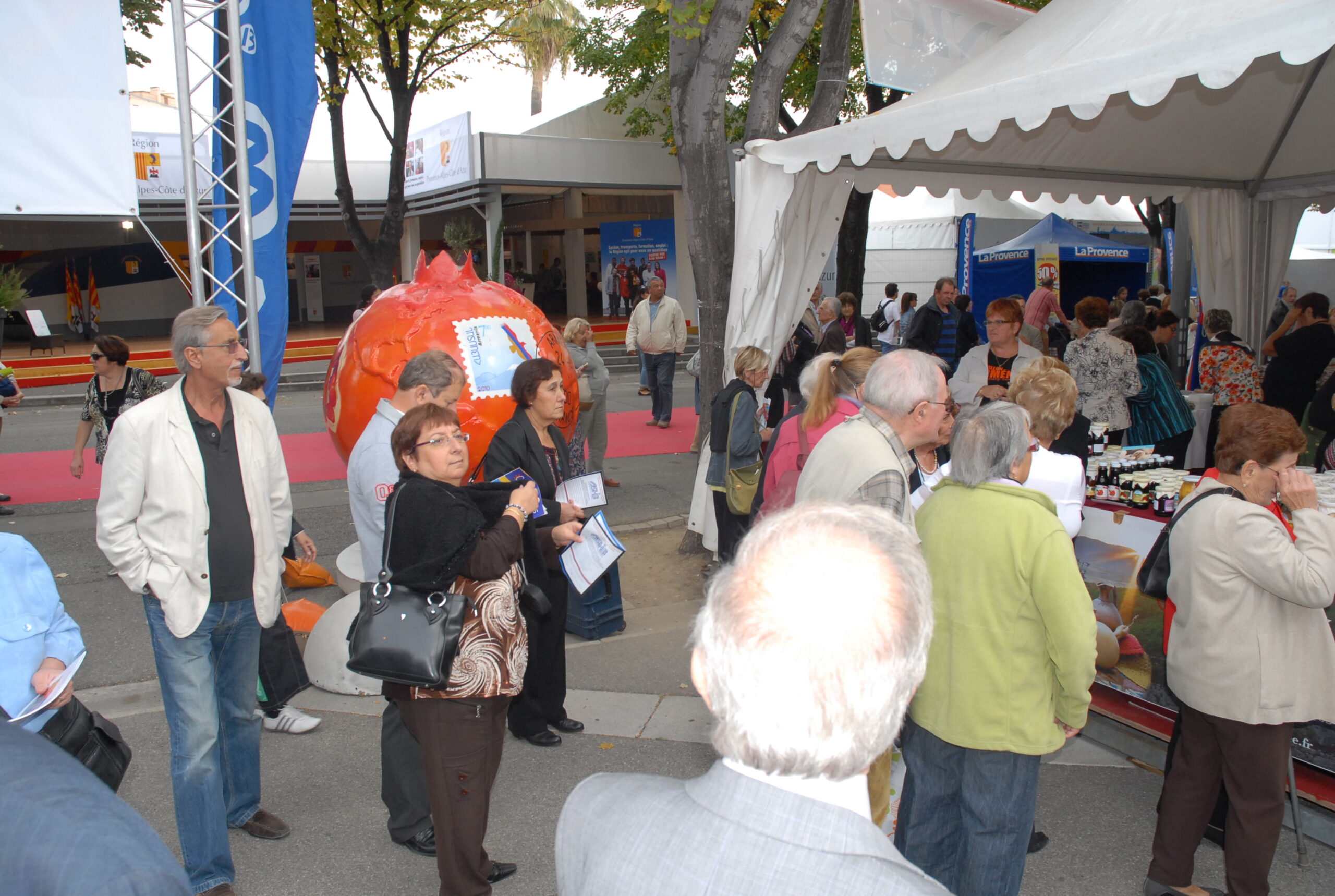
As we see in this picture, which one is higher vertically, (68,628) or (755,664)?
(755,664)

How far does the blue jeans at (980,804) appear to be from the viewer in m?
2.61

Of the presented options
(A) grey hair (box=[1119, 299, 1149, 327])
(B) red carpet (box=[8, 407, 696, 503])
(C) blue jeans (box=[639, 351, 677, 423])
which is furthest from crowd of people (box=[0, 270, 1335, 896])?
(C) blue jeans (box=[639, 351, 677, 423])

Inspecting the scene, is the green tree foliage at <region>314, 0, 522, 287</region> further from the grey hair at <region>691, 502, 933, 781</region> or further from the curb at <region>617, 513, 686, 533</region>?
the grey hair at <region>691, 502, 933, 781</region>

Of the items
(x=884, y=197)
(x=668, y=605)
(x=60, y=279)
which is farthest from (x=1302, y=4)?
(x=60, y=279)

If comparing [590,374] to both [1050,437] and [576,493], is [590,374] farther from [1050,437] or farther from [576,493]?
[1050,437]

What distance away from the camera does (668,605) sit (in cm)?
623

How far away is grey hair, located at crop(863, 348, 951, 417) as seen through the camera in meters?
3.13

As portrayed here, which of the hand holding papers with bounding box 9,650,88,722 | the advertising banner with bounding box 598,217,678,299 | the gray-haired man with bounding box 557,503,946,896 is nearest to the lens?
the gray-haired man with bounding box 557,503,946,896

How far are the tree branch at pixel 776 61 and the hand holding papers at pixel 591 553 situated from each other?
3756 millimetres

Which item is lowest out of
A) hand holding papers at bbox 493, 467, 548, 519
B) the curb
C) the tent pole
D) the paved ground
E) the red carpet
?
the paved ground

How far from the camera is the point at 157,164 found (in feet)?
67.3

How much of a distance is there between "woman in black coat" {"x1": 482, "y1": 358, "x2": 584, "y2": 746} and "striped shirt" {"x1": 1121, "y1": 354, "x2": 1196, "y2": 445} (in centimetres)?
450

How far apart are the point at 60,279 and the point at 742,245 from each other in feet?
85.5

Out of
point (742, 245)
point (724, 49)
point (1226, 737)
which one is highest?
point (724, 49)
